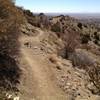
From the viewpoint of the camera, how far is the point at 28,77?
730 inches

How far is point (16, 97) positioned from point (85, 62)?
13.1 m

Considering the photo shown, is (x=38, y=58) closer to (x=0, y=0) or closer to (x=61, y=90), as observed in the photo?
(x=61, y=90)

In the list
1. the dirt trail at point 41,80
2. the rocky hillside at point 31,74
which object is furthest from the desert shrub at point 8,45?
the dirt trail at point 41,80

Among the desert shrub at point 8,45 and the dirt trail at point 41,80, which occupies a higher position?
the desert shrub at point 8,45

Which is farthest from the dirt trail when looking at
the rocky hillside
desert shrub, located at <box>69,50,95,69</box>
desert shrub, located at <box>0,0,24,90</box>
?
desert shrub, located at <box>69,50,95,69</box>

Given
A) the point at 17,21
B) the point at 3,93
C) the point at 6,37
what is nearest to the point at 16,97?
the point at 3,93

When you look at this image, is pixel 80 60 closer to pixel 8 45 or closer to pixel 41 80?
pixel 41 80

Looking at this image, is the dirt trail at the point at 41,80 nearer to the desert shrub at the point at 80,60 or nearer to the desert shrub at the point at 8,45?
the desert shrub at the point at 8,45

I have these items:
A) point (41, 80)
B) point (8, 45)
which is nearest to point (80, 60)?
point (41, 80)

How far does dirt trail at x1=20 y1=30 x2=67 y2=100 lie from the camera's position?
1711 centimetres

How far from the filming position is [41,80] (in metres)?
18.9

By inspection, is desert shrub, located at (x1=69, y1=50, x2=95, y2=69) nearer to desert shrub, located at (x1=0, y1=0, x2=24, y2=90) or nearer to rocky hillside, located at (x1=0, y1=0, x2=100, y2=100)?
rocky hillside, located at (x1=0, y1=0, x2=100, y2=100)

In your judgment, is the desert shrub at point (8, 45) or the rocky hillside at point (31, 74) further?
the desert shrub at point (8, 45)

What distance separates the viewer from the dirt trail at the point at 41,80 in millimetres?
17112
